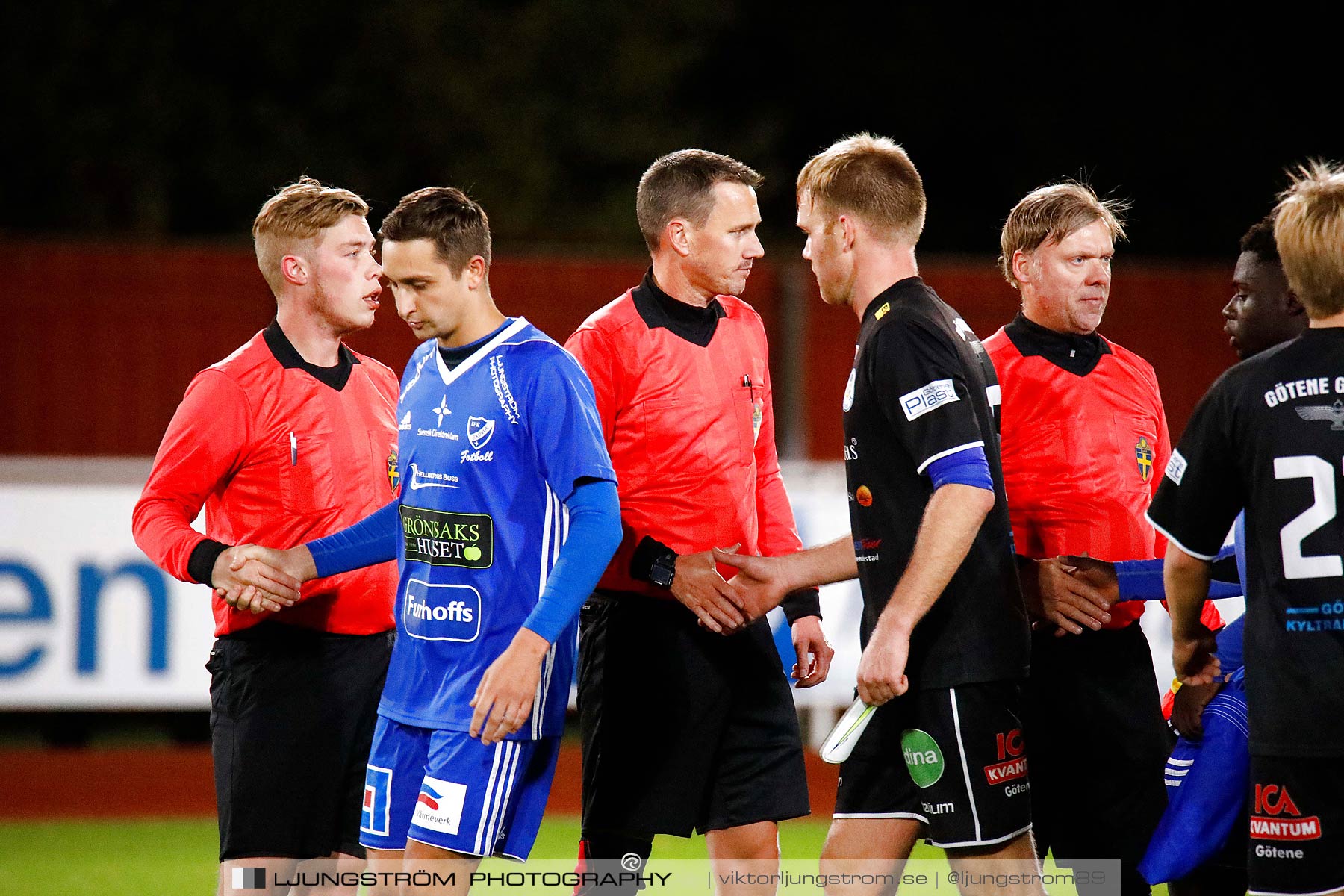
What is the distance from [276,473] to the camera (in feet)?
13.2

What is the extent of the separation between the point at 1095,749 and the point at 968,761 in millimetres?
901

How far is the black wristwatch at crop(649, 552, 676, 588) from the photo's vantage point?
3.96 metres

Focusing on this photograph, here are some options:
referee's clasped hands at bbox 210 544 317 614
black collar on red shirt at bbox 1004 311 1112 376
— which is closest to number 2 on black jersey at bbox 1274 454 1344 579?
black collar on red shirt at bbox 1004 311 1112 376

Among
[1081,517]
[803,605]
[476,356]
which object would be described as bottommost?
[803,605]

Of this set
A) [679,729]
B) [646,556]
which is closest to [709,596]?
[646,556]

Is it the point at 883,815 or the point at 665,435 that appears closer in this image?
the point at 883,815

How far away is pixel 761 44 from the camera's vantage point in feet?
57.5

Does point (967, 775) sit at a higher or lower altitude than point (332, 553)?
lower

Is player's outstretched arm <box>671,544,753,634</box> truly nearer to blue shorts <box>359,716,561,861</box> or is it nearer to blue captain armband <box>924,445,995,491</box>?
blue shorts <box>359,716,561,861</box>

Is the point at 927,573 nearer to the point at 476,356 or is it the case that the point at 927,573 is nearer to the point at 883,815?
the point at 883,815

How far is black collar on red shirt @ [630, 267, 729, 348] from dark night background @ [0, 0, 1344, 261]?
6.86 meters

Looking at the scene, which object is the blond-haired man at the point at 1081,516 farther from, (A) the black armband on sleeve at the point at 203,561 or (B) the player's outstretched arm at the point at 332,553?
(A) the black armband on sleeve at the point at 203,561

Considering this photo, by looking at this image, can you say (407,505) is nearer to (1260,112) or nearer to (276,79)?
(276,79)

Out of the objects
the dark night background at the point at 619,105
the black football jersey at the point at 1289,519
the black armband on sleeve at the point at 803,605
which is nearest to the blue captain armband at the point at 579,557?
the black armband on sleeve at the point at 803,605
